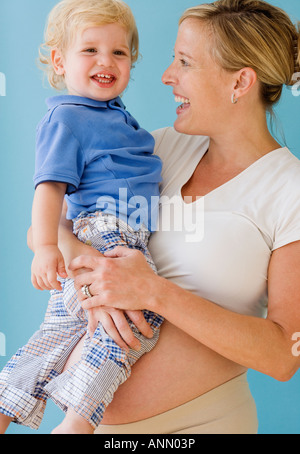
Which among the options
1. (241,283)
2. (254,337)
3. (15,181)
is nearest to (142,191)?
(241,283)

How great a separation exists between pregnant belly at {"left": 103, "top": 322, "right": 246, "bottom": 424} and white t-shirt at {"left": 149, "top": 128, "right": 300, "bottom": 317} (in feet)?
0.49

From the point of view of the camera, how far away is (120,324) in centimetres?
157

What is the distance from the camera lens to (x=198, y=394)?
5.53 ft

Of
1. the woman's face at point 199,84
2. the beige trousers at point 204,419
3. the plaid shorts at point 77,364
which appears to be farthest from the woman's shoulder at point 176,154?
the beige trousers at point 204,419

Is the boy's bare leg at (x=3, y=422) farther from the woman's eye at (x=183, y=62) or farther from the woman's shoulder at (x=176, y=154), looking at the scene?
the woman's eye at (x=183, y=62)

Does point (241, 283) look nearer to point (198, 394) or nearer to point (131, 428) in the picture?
point (198, 394)

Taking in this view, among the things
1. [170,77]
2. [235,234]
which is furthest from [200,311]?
[170,77]

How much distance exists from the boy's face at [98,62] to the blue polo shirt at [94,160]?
0.14 ft

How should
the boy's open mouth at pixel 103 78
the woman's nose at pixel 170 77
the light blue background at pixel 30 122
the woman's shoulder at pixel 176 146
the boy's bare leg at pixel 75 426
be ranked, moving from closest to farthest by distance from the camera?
the boy's bare leg at pixel 75 426 → the boy's open mouth at pixel 103 78 → the woman's nose at pixel 170 77 → the woman's shoulder at pixel 176 146 → the light blue background at pixel 30 122

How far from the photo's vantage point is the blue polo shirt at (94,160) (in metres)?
1.66

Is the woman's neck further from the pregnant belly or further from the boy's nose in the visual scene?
the pregnant belly

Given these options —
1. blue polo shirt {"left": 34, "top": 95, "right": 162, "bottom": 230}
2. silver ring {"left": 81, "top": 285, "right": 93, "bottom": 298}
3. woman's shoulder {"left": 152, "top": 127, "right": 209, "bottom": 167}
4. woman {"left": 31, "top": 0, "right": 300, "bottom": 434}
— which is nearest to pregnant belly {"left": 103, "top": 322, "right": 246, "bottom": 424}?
woman {"left": 31, "top": 0, "right": 300, "bottom": 434}

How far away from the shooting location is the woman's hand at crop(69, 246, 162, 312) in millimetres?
1580

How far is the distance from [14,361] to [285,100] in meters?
1.53
